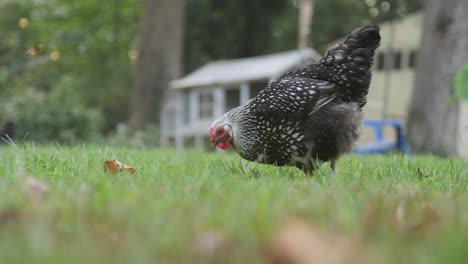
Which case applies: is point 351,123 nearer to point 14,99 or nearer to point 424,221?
point 424,221

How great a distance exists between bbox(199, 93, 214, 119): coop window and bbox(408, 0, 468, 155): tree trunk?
896cm

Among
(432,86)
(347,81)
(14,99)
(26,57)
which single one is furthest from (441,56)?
(26,57)

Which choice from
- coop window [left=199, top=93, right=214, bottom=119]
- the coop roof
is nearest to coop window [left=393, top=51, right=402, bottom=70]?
the coop roof

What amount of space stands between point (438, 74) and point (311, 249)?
38.1ft

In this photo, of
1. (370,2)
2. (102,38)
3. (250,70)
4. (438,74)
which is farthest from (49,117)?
(370,2)

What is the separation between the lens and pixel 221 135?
171 inches

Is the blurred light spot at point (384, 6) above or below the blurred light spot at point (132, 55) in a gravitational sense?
above

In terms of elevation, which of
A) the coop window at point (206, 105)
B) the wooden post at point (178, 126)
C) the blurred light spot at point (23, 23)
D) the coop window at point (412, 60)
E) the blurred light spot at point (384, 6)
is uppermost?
the blurred light spot at point (384, 6)

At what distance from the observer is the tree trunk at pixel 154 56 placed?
17016mm

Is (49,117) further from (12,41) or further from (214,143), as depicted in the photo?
(12,41)

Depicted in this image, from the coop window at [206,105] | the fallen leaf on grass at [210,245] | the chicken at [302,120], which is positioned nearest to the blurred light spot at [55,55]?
the coop window at [206,105]

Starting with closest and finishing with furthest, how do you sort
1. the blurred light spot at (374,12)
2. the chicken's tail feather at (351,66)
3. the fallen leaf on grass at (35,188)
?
the fallen leaf on grass at (35,188) < the chicken's tail feather at (351,66) < the blurred light spot at (374,12)

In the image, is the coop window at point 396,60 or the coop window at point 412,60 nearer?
the coop window at point 412,60

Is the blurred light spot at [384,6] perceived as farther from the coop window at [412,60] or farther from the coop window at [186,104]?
the coop window at [186,104]
